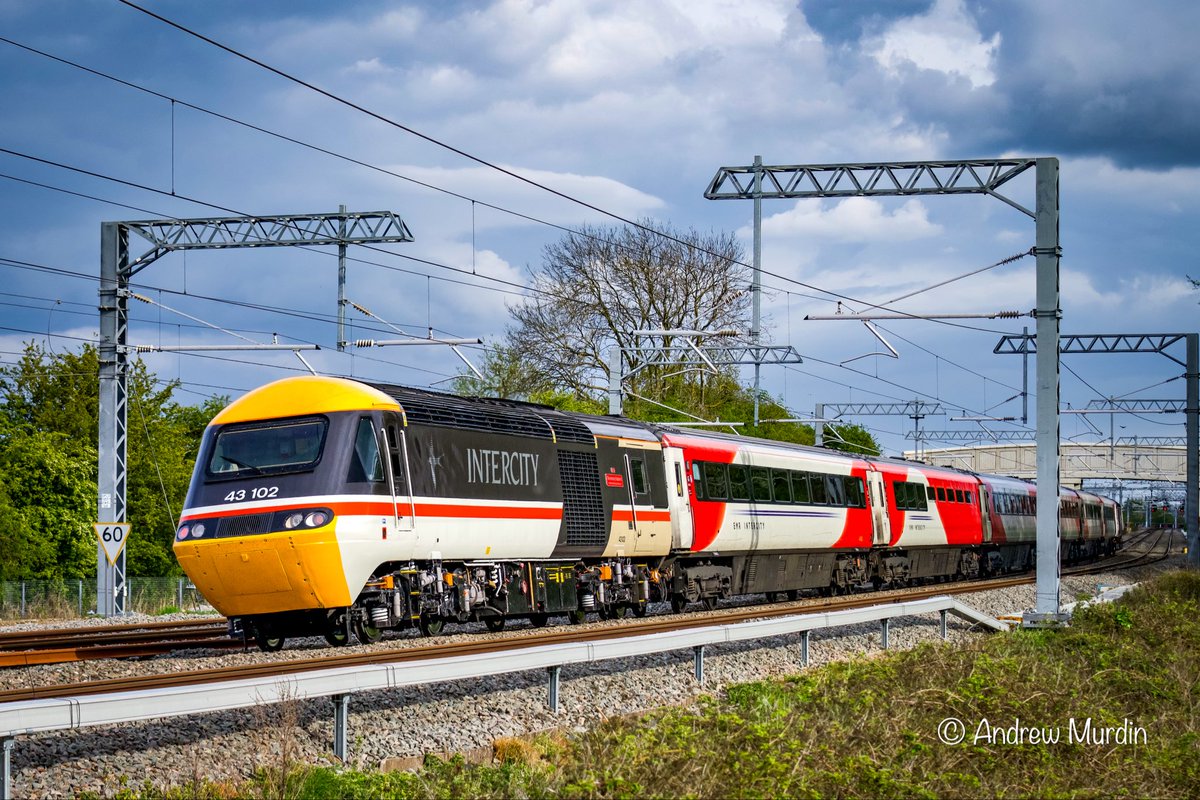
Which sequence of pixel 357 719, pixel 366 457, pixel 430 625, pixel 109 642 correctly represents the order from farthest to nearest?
pixel 430 625
pixel 109 642
pixel 366 457
pixel 357 719

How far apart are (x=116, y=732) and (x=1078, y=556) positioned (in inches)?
1969

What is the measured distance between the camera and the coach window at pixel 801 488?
87.8 feet

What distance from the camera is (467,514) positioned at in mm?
16891

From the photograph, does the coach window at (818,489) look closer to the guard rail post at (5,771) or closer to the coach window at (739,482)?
the coach window at (739,482)

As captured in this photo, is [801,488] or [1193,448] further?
[1193,448]

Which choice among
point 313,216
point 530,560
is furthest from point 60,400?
point 530,560

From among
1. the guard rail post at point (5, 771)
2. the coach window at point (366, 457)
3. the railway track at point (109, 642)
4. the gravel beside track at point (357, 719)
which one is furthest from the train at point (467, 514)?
the guard rail post at point (5, 771)

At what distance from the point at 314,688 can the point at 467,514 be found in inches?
293

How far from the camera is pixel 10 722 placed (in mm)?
7531

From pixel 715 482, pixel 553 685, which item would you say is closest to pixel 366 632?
pixel 553 685

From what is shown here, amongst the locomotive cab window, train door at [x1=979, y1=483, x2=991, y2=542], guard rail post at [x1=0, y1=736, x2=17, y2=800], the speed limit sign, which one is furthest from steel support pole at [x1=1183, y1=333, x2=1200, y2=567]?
guard rail post at [x1=0, y1=736, x2=17, y2=800]

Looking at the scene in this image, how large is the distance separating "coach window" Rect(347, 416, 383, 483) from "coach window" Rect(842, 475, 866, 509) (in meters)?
15.8

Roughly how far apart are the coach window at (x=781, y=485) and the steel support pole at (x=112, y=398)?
41.9ft

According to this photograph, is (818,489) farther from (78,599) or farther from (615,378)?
(78,599)
